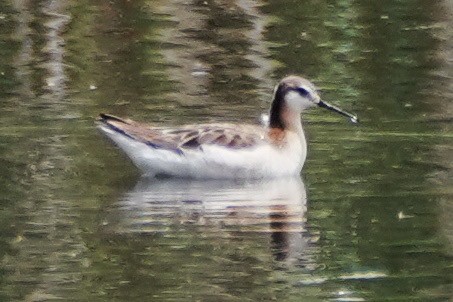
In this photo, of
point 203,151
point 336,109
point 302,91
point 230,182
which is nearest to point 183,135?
point 203,151

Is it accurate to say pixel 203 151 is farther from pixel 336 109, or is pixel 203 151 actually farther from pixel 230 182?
pixel 336 109

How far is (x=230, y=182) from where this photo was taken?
43.4 feet

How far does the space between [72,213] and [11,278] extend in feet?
5.17

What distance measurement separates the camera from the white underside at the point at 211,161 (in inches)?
521

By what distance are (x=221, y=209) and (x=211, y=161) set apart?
120 cm

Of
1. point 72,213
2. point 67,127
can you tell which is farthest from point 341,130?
point 72,213

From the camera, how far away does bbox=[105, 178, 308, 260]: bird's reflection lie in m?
11.4

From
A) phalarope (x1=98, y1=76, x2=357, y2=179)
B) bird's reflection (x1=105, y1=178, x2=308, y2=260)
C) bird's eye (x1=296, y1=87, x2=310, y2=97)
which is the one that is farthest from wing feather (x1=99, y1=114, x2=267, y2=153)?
bird's eye (x1=296, y1=87, x2=310, y2=97)

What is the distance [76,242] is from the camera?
437 inches

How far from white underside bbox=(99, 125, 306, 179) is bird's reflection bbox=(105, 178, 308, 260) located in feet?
0.25

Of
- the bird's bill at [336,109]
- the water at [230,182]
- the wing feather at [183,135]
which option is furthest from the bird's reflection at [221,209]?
the bird's bill at [336,109]

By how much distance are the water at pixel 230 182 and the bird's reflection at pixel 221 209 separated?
2 centimetres

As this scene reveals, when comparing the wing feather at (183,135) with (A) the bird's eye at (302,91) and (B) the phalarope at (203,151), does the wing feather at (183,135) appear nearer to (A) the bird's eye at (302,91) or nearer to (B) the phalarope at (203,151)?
(B) the phalarope at (203,151)

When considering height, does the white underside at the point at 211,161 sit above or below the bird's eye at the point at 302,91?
below
